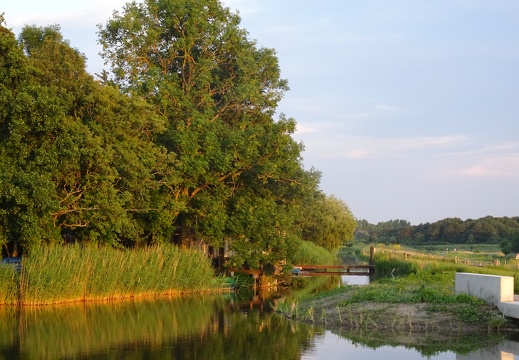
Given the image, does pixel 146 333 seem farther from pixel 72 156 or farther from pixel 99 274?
pixel 72 156

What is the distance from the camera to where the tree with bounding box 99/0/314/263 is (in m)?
39.3

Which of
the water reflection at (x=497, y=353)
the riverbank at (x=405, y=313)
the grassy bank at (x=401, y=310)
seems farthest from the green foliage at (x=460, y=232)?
the water reflection at (x=497, y=353)

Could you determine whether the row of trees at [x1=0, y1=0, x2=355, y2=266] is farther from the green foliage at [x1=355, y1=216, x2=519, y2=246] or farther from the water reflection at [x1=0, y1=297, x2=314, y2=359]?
the green foliage at [x1=355, y1=216, x2=519, y2=246]

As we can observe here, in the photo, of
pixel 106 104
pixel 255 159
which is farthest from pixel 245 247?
pixel 106 104

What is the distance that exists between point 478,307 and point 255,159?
18.6 metres

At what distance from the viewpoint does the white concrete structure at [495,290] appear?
23.7 metres

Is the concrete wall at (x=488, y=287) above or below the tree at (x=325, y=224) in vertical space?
below

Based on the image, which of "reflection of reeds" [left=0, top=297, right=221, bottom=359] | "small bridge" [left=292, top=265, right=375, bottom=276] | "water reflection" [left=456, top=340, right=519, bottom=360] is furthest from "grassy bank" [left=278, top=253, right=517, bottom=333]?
"small bridge" [left=292, top=265, right=375, bottom=276]

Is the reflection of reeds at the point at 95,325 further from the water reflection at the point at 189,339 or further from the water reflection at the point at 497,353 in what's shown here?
the water reflection at the point at 497,353

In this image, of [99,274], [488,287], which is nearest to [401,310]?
[488,287]

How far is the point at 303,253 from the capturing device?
51.8 meters

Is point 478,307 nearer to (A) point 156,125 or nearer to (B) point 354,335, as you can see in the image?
(B) point 354,335

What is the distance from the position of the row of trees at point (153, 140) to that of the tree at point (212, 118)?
0.24ft

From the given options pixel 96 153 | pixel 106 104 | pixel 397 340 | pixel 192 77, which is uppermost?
pixel 192 77
